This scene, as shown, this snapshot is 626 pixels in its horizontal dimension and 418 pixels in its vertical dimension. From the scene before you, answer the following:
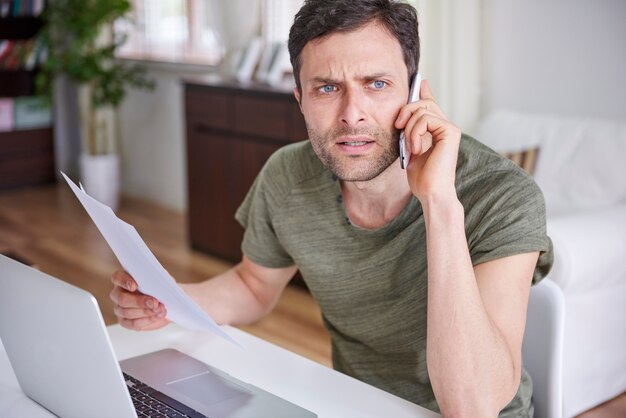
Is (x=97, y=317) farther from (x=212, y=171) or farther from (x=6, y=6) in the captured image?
(x=6, y=6)

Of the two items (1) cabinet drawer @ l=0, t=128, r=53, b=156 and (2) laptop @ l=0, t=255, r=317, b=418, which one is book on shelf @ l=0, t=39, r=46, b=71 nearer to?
(1) cabinet drawer @ l=0, t=128, r=53, b=156

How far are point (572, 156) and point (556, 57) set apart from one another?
58 cm

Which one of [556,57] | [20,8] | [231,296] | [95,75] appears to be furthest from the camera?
[20,8]

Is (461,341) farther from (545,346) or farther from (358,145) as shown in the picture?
(358,145)

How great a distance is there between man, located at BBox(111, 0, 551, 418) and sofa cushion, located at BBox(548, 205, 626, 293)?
1072mm

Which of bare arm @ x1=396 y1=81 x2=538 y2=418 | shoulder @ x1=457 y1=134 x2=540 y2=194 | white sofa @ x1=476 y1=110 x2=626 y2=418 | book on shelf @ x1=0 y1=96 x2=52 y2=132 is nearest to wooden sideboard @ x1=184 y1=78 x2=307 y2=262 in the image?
white sofa @ x1=476 y1=110 x2=626 y2=418

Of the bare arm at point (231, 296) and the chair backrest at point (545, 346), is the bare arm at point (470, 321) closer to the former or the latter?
the chair backrest at point (545, 346)

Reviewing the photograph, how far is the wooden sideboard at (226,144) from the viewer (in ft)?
13.4

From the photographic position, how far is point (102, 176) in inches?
225

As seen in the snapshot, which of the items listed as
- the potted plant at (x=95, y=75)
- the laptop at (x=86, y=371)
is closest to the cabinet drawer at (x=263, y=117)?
the potted plant at (x=95, y=75)

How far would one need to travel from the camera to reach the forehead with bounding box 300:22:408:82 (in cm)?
143

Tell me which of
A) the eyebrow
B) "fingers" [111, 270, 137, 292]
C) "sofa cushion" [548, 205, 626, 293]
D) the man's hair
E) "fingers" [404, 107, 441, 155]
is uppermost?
the man's hair

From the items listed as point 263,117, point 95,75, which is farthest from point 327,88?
point 95,75

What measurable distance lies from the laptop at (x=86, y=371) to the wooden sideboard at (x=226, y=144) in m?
2.68
